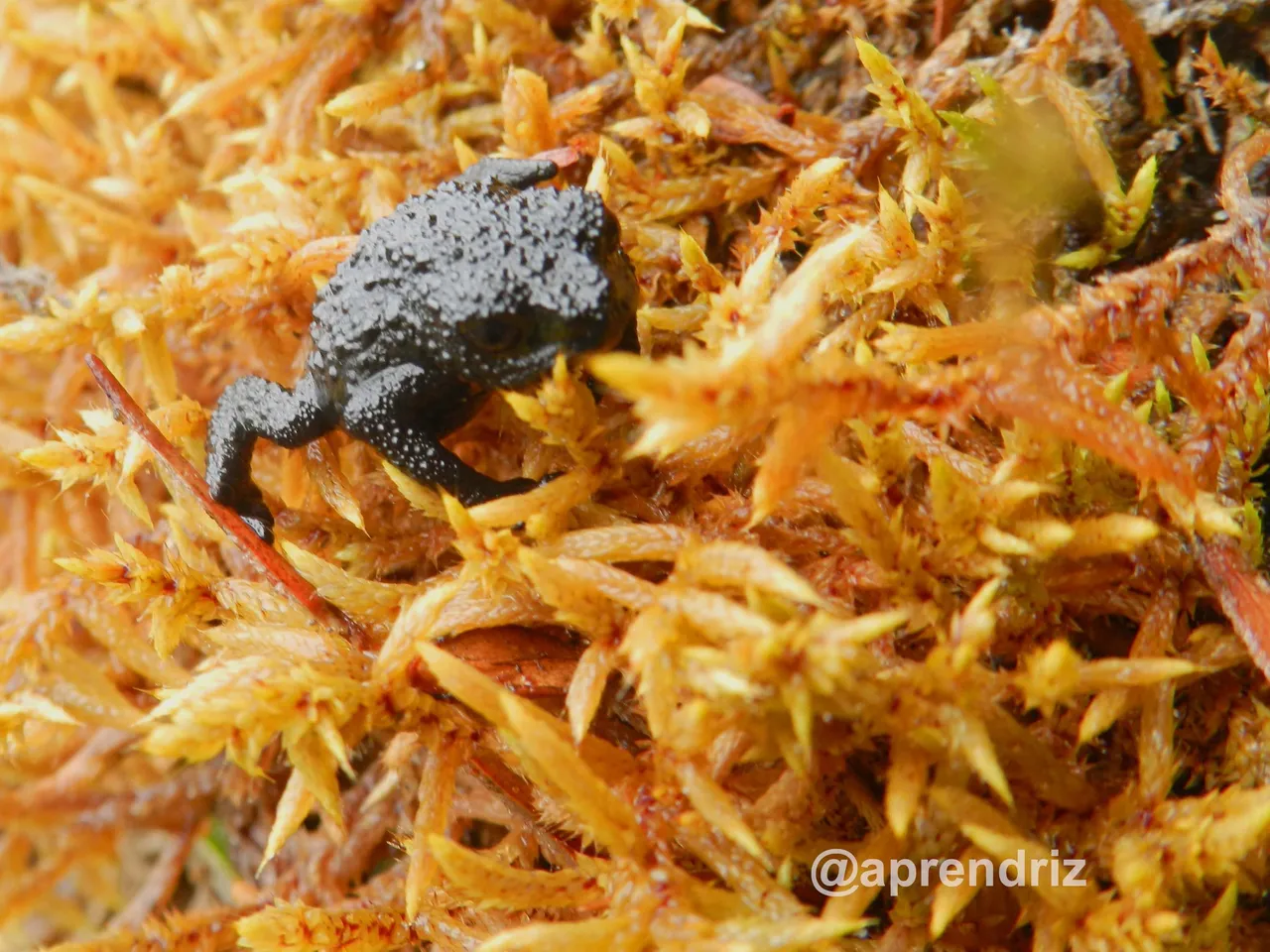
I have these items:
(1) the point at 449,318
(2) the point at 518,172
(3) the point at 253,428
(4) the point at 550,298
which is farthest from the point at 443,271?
(3) the point at 253,428

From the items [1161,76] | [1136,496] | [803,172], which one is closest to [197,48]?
[803,172]

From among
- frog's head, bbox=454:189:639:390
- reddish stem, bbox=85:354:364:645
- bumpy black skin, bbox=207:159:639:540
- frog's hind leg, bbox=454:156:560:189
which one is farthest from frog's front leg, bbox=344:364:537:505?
frog's hind leg, bbox=454:156:560:189

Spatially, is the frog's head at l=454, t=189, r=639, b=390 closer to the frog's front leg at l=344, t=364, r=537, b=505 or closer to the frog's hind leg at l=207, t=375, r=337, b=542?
the frog's front leg at l=344, t=364, r=537, b=505

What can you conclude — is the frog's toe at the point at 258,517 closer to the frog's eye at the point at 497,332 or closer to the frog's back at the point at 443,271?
the frog's back at the point at 443,271

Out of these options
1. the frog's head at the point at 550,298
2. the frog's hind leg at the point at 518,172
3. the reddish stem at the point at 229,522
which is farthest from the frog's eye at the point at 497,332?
the reddish stem at the point at 229,522

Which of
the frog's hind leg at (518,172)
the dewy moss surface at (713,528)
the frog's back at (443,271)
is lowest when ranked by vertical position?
the dewy moss surface at (713,528)

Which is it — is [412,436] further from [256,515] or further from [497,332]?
[256,515]
